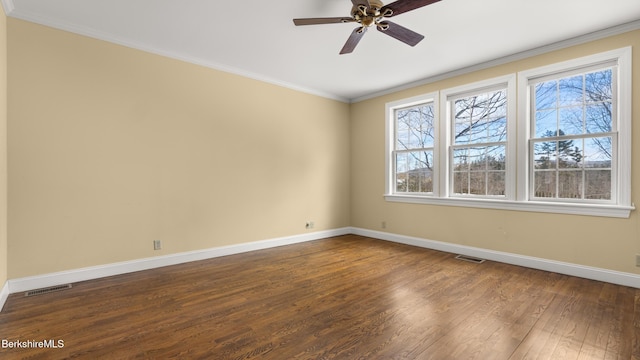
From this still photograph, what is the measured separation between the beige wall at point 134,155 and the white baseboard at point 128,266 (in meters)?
0.07

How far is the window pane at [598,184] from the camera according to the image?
10.8 ft

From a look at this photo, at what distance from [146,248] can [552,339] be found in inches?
161

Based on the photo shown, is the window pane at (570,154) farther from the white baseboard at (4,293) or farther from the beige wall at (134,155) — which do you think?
the white baseboard at (4,293)

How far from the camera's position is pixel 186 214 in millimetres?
3992

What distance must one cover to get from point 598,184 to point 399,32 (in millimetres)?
2840

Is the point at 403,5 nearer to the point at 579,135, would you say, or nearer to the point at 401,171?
the point at 579,135

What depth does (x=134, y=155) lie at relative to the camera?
359cm

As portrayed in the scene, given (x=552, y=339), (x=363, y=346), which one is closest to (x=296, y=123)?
(x=363, y=346)

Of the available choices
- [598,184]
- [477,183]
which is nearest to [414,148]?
[477,183]

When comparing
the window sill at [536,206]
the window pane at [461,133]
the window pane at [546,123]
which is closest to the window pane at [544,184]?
the window sill at [536,206]

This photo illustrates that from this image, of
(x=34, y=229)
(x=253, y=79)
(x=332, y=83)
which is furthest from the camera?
(x=332, y=83)

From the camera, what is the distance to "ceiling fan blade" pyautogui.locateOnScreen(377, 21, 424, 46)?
2675 millimetres

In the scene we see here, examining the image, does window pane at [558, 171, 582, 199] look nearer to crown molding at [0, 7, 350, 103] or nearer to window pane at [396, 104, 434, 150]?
window pane at [396, 104, 434, 150]

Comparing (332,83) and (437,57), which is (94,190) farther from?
(437,57)
